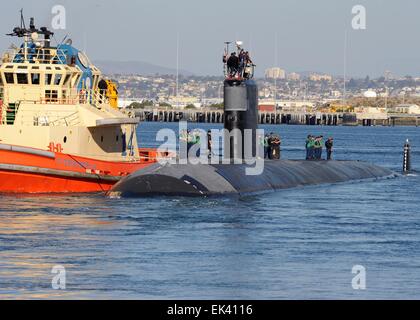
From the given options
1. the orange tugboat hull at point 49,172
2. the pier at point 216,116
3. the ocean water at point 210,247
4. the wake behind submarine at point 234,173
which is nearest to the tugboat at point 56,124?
the orange tugboat hull at point 49,172

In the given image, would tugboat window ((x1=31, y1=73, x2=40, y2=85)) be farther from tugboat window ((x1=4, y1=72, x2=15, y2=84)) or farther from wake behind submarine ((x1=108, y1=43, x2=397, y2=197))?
wake behind submarine ((x1=108, y1=43, x2=397, y2=197))

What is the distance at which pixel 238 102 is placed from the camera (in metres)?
38.3

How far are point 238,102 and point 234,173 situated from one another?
119 inches

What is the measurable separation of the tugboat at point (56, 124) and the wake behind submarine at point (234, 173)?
2837 millimetres

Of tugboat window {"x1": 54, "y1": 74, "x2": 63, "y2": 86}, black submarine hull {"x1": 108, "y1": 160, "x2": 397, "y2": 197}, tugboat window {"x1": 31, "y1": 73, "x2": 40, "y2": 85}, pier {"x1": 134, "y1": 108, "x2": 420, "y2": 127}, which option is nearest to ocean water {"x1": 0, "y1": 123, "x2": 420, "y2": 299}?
black submarine hull {"x1": 108, "y1": 160, "x2": 397, "y2": 197}

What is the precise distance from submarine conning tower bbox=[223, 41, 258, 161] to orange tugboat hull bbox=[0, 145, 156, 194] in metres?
4.37

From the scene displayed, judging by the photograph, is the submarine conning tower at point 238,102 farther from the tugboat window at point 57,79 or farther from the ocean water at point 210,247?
the tugboat window at point 57,79

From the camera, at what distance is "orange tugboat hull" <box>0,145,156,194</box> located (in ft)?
119
